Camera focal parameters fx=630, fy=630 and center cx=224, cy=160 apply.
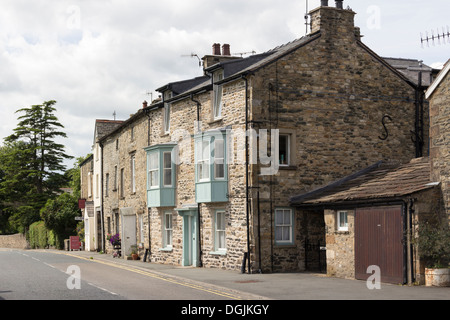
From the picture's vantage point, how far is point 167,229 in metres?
30.7

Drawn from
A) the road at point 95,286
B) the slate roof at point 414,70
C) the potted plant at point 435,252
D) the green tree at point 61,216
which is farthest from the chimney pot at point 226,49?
the green tree at point 61,216

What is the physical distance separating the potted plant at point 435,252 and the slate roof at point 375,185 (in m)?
1.27

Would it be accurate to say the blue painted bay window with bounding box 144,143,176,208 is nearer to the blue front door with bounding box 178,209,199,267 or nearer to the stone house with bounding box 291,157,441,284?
the blue front door with bounding box 178,209,199,267

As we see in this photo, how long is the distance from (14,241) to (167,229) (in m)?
41.9

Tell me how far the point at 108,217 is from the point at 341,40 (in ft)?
72.3

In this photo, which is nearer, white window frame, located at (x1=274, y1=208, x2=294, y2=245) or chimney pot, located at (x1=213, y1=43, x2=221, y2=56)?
white window frame, located at (x1=274, y1=208, x2=294, y2=245)

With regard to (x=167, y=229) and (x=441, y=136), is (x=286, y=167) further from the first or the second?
(x=167, y=229)

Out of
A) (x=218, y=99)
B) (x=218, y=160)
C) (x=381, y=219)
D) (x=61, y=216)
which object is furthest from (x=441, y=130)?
(x=61, y=216)

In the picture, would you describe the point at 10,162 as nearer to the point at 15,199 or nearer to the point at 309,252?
the point at 15,199

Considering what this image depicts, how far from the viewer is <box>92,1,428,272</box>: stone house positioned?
24.2 m

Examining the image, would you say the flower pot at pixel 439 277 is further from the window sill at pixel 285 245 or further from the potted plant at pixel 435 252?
the window sill at pixel 285 245

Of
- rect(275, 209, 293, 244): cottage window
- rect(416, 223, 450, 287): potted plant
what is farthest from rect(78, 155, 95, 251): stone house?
rect(416, 223, 450, 287): potted plant

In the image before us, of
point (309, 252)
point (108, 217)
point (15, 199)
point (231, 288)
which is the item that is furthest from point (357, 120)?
point (15, 199)

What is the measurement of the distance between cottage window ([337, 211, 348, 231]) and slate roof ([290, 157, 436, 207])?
451 mm
